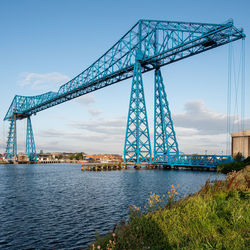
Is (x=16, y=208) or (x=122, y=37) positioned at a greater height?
(x=122, y=37)

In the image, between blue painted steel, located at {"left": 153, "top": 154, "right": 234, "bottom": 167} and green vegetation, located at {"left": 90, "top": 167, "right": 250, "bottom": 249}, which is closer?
green vegetation, located at {"left": 90, "top": 167, "right": 250, "bottom": 249}

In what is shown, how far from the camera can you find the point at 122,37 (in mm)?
60969

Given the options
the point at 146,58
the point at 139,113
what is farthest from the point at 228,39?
the point at 139,113

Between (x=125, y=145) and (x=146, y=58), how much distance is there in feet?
68.9

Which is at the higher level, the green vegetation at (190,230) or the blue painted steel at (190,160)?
the green vegetation at (190,230)

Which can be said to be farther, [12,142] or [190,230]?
[12,142]

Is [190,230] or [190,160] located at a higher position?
[190,230]

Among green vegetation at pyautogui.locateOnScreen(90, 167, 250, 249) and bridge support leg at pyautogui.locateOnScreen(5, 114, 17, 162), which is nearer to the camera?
green vegetation at pyautogui.locateOnScreen(90, 167, 250, 249)

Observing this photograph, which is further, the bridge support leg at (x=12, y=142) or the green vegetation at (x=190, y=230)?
the bridge support leg at (x=12, y=142)

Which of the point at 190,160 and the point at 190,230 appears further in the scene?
the point at 190,160

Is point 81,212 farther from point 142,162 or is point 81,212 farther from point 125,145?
point 142,162

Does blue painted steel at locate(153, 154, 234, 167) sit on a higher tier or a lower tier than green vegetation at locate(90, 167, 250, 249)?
lower

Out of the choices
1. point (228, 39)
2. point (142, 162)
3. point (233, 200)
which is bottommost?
point (142, 162)

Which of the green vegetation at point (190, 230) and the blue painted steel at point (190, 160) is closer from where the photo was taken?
the green vegetation at point (190, 230)
